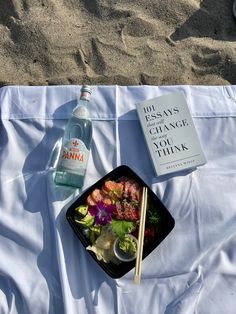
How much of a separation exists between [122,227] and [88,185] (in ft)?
0.57

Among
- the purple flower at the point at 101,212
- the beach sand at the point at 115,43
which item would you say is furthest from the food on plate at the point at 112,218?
the beach sand at the point at 115,43

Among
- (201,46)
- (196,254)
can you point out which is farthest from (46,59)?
(196,254)

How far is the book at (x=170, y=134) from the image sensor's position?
Answer: 1186 mm

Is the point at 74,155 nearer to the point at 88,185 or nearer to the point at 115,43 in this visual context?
the point at 88,185

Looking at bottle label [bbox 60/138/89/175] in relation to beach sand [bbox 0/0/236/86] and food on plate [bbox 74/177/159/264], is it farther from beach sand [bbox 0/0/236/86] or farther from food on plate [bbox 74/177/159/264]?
beach sand [bbox 0/0/236/86]

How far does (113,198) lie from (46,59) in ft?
1.86

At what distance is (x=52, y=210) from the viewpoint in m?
1.14

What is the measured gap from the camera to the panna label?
43.9 inches

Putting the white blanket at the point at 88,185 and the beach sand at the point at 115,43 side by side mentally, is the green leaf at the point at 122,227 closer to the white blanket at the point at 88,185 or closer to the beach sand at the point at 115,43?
the white blanket at the point at 88,185

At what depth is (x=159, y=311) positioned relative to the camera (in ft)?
3.60

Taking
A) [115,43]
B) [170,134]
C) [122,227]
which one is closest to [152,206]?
[122,227]

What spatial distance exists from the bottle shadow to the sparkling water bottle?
0.03 meters

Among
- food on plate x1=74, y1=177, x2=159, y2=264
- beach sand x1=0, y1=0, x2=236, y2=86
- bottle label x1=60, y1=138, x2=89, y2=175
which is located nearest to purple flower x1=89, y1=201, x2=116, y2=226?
food on plate x1=74, y1=177, x2=159, y2=264

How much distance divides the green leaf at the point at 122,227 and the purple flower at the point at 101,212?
0.09 feet
